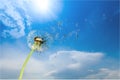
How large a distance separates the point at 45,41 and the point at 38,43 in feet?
1.29

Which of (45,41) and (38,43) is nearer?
(38,43)

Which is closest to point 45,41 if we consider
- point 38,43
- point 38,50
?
point 38,43

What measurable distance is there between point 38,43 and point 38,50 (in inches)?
13.3

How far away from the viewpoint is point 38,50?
391 centimetres

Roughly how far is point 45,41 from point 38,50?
0.70 metres

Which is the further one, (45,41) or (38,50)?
(45,41)

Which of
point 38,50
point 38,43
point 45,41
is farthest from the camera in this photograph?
point 45,41

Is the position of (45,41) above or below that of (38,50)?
above

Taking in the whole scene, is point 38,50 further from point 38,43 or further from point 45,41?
point 45,41

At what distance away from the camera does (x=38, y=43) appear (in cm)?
421

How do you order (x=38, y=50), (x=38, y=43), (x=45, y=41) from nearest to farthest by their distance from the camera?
(x=38, y=50)
(x=38, y=43)
(x=45, y=41)
